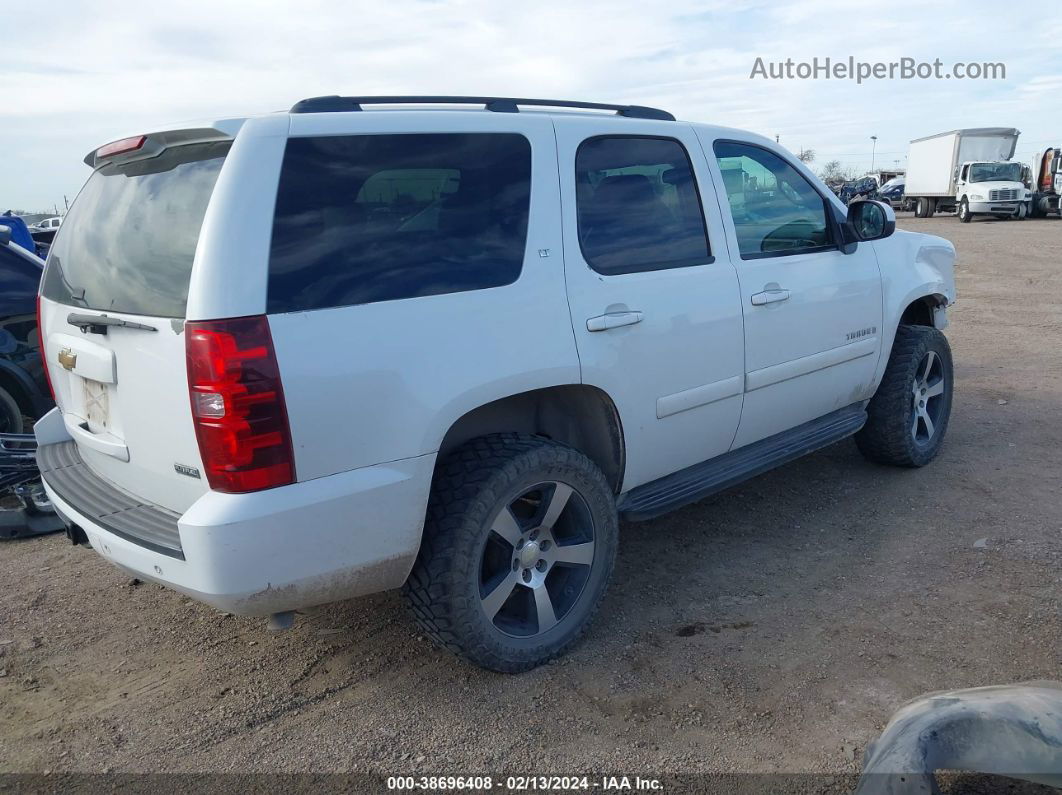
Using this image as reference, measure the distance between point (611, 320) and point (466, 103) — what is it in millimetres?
969

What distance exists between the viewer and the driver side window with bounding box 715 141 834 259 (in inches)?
158

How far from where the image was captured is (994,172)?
30.5 meters

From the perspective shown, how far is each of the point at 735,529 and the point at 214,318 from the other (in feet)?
9.83

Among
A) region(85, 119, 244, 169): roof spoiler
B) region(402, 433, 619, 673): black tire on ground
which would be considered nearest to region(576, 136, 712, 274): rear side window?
region(402, 433, 619, 673): black tire on ground

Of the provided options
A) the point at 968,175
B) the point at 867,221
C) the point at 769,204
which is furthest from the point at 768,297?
the point at 968,175

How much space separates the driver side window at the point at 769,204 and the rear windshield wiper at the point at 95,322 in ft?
8.40

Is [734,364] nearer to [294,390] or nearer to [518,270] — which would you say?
[518,270]

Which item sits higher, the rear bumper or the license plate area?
the license plate area

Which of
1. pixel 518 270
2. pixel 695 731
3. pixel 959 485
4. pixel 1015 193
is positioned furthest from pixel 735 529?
pixel 1015 193

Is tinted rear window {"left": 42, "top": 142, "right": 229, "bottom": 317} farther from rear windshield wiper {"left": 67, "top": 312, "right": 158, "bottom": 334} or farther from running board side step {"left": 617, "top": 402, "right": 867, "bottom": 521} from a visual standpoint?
running board side step {"left": 617, "top": 402, "right": 867, "bottom": 521}

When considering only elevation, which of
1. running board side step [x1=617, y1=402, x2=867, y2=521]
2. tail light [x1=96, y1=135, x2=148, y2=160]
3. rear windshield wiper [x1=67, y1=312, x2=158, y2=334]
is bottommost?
running board side step [x1=617, y1=402, x2=867, y2=521]

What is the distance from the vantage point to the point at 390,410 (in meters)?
2.67

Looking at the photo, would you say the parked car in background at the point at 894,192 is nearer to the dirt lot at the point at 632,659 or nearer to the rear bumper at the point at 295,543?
the dirt lot at the point at 632,659

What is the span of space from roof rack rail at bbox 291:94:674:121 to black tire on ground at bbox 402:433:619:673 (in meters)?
1.23
